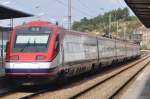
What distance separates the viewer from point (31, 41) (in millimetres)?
20938

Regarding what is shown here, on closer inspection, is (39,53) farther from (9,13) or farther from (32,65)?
(9,13)

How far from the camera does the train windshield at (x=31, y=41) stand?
2066 cm

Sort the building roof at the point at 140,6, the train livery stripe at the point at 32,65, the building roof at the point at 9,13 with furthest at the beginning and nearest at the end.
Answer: the building roof at the point at 9,13 → the train livery stripe at the point at 32,65 → the building roof at the point at 140,6

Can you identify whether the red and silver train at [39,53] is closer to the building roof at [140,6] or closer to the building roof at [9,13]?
the building roof at [9,13]

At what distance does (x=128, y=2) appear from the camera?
690 inches

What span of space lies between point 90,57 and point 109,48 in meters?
12.0

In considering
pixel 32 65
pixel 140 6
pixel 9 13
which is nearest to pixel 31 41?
pixel 32 65

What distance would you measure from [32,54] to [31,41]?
0.78 metres

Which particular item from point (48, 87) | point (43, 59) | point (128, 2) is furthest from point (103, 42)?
point (128, 2)

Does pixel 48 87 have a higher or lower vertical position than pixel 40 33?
lower

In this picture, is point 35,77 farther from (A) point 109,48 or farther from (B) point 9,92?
(A) point 109,48

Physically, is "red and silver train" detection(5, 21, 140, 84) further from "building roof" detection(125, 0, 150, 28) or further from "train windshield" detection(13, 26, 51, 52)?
"building roof" detection(125, 0, 150, 28)

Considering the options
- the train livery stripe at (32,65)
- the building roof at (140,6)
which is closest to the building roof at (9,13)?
the train livery stripe at (32,65)

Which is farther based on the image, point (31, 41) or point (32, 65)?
point (31, 41)
